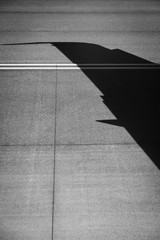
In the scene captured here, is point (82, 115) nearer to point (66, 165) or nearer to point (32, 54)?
point (66, 165)

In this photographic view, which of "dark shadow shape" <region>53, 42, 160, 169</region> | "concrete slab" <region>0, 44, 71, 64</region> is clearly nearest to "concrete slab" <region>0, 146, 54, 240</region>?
"dark shadow shape" <region>53, 42, 160, 169</region>

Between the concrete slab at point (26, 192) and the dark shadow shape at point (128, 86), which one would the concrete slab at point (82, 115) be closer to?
the dark shadow shape at point (128, 86)

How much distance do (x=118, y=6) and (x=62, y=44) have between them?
7.32m

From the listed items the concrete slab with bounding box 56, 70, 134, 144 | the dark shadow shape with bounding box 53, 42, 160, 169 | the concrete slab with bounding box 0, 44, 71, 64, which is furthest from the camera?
the concrete slab with bounding box 0, 44, 71, 64

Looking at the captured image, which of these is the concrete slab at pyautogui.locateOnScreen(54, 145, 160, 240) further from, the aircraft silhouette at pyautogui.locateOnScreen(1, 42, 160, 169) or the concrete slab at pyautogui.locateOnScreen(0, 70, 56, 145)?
the concrete slab at pyautogui.locateOnScreen(0, 70, 56, 145)

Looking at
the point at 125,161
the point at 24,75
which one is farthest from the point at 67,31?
the point at 125,161

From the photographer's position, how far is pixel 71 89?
8.18m

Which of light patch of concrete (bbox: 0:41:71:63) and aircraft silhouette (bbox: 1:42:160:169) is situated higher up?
aircraft silhouette (bbox: 1:42:160:169)

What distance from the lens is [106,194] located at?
4832 millimetres

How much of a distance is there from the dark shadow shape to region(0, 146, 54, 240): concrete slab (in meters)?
1.71

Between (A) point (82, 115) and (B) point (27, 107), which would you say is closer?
(A) point (82, 115)

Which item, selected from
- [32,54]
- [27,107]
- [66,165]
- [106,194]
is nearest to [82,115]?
[27,107]

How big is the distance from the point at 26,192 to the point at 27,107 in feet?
9.08

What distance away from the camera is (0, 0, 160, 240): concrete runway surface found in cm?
433
